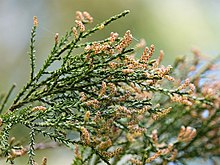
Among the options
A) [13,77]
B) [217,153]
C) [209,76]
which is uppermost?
[13,77]

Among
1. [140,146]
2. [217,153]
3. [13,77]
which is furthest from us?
[13,77]

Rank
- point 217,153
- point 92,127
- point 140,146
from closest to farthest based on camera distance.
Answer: point 92,127 → point 140,146 → point 217,153

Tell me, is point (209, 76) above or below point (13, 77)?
below

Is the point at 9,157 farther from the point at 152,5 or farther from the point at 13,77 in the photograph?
the point at 152,5

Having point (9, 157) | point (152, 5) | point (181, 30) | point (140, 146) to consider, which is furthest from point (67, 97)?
point (152, 5)

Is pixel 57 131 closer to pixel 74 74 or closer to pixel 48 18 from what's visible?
pixel 74 74

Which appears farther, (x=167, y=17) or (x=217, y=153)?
(x=167, y=17)
